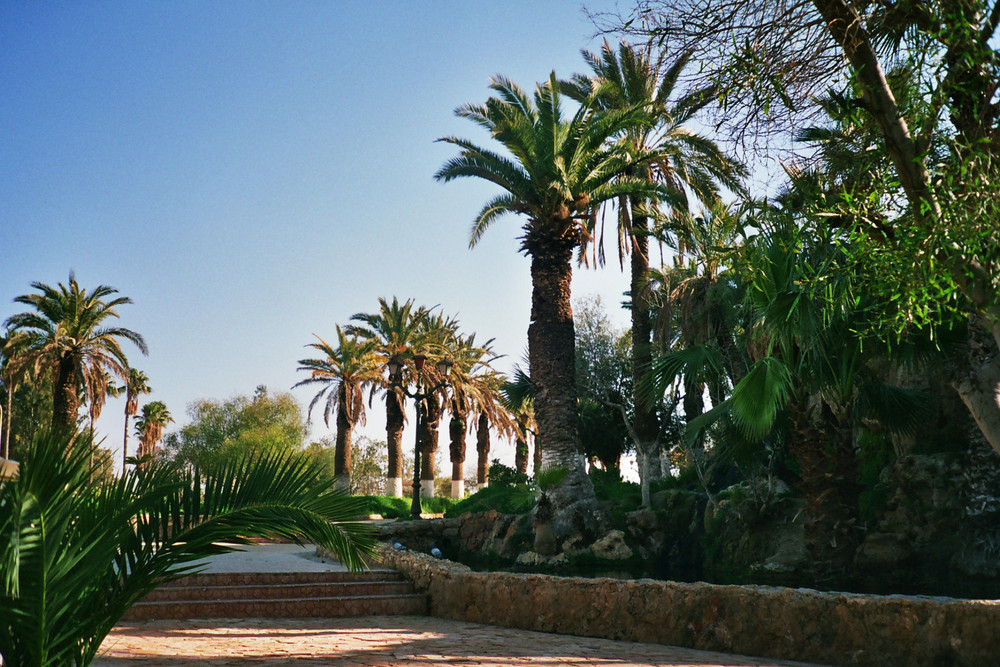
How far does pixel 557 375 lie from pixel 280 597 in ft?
38.5

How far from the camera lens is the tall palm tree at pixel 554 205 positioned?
20750 mm

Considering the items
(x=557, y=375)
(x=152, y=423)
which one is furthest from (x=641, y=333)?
(x=152, y=423)

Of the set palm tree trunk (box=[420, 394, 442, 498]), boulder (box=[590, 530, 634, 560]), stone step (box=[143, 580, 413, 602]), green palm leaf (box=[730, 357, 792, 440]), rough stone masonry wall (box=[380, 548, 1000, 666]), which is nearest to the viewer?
rough stone masonry wall (box=[380, 548, 1000, 666])

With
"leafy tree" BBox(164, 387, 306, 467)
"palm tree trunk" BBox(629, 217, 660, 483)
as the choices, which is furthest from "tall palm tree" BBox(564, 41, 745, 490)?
"leafy tree" BBox(164, 387, 306, 467)

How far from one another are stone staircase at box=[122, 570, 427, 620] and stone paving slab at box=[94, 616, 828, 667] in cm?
68

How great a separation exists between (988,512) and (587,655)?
938 centimetres

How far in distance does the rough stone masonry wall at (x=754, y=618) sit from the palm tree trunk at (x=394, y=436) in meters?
28.3

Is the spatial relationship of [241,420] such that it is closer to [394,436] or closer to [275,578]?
[394,436]

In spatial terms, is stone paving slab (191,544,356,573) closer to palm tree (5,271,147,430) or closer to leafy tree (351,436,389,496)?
palm tree (5,271,147,430)

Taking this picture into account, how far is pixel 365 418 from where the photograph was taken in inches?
1507

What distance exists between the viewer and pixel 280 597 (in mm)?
10844

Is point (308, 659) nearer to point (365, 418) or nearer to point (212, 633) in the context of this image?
point (212, 633)

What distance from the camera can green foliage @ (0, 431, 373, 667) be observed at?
4.21m

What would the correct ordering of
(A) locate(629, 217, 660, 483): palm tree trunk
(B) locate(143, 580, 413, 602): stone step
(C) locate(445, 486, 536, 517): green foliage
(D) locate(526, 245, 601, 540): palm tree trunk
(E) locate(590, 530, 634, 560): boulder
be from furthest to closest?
(A) locate(629, 217, 660, 483): palm tree trunk
(C) locate(445, 486, 536, 517): green foliage
(D) locate(526, 245, 601, 540): palm tree trunk
(E) locate(590, 530, 634, 560): boulder
(B) locate(143, 580, 413, 602): stone step
